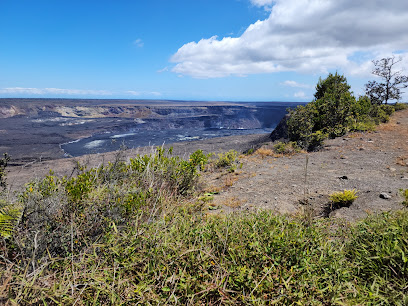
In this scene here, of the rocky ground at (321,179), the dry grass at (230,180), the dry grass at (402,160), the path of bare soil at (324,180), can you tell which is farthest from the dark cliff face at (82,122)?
the dry grass at (402,160)

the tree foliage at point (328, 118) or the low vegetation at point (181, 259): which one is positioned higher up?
the tree foliage at point (328, 118)

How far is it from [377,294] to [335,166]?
5.84 meters

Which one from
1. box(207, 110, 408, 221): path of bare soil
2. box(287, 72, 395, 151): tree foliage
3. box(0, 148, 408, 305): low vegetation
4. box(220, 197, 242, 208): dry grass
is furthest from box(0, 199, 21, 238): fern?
box(287, 72, 395, 151): tree foliage

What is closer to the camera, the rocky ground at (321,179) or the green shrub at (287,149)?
the rocky ground at (321,179)

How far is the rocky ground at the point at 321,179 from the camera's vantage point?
3.93 metres

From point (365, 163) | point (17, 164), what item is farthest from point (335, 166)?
point (17, 164)

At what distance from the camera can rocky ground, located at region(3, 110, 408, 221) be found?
3928mm

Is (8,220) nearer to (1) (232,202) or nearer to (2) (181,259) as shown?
(2) (181,259)

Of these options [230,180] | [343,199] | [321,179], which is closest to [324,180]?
[321,179]

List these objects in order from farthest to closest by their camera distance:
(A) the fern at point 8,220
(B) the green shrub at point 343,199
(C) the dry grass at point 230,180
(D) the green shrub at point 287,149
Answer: (D) the green shrub at point 287,149, (C) the dry grass at point 230,180, (B) the green shrub at point 343,199, (A) the fern at point 8,220

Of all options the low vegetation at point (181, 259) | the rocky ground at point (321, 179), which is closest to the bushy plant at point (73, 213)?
the low vegetation at point (181, 259)

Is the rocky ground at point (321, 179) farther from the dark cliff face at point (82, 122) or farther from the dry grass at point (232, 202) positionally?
the dark cliff face at point (82, 122)

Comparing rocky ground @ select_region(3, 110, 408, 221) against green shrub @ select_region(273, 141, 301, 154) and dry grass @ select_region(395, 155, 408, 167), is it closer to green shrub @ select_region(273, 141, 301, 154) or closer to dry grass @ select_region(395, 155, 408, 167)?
dry grass @ select_region(395, 155, 408, 167)

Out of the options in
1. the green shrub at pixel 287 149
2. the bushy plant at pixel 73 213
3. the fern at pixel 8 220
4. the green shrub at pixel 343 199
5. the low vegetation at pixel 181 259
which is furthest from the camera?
the green shrub at pixel 287 149
